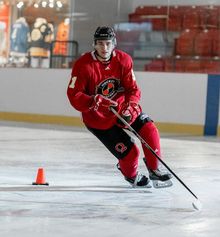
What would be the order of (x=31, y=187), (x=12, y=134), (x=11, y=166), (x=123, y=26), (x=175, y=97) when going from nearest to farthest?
(x=31, y=187) < (x=11, y=166) < (x=12, y=134) < (x=175, y=97) < (x=123, y=26)

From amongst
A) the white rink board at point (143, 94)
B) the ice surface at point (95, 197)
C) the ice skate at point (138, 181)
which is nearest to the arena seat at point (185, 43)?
the white rink board at point (143, 94)

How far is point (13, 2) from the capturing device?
553 inches

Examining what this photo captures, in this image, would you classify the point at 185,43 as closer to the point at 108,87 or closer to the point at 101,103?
the point at 108,87

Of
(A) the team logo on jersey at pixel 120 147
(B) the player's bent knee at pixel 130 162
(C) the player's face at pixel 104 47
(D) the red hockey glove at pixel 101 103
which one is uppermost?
(C) the player's face at pixel 104 47

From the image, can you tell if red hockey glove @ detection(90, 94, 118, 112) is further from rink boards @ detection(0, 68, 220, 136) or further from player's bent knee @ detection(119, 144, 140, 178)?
rink boards @ detection(0, 68, 220, 136)

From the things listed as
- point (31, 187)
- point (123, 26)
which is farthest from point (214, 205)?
point (123, 26)

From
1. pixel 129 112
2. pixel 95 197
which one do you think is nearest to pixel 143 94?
pixel 129 112

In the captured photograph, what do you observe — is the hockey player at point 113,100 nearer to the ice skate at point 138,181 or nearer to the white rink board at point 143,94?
the ice skate at point 138,181

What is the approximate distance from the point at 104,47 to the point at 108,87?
11.6 inches

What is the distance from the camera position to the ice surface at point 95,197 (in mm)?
4199

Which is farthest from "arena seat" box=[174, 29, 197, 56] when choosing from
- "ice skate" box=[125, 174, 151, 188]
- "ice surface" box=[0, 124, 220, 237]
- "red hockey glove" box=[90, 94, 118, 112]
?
"red hockey glove" box=[90, 94, 118, 112]

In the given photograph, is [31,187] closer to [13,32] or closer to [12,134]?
[12,134]

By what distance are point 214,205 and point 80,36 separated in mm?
8479

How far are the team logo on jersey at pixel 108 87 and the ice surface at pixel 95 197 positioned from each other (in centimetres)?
66
